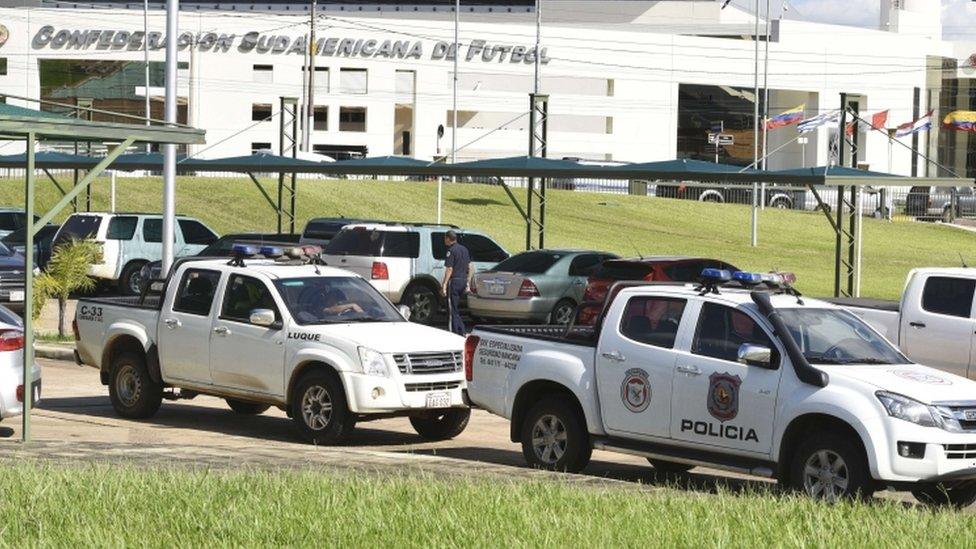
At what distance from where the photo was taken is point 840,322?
43.6 feet

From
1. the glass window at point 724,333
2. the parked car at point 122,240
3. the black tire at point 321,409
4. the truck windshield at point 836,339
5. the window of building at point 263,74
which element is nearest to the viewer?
the truck windshield at point 836,339

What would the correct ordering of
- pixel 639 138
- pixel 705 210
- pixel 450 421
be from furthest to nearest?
pixel 639 138, pixel 705 210, pixel 450 421

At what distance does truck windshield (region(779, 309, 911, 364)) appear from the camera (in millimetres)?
12734

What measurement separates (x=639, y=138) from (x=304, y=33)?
22217 mm

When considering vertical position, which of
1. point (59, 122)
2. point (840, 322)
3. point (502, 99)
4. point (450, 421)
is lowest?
point (450, 421)

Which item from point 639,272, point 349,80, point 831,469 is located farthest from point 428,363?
point 349,80

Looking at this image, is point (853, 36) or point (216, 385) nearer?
point (216, 385)

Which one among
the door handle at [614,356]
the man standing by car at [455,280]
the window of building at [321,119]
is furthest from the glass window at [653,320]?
the window of building at [321,119]

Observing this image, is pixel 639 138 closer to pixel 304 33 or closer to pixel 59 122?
pixel 304 33

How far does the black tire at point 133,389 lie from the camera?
18031 mm

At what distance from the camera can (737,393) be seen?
1272 centimetres

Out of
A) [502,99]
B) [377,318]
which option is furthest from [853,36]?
[377,318]

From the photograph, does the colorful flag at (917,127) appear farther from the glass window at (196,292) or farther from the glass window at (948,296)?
the glass window at (196,292)

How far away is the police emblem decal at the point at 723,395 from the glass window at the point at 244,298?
551cm
